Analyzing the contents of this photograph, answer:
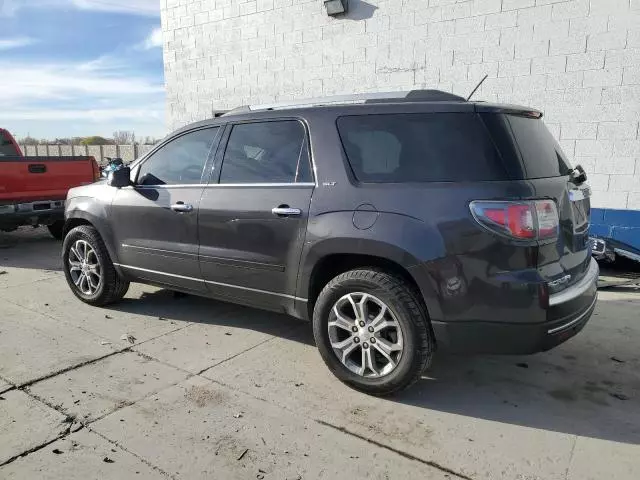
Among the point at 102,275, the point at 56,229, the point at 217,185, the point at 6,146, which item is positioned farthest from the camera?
the point at 6,146

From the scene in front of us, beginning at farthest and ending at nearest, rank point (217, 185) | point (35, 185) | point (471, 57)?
point (35, 185)
point (471, 57)
point (217, 185)

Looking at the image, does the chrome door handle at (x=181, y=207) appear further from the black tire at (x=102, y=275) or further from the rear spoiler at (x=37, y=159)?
the rear spoiler at (x=37, y=159)

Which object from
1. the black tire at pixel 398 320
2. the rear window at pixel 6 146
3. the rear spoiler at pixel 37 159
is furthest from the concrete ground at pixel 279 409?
the rear window at pixel 6 146

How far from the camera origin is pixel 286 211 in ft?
11.4

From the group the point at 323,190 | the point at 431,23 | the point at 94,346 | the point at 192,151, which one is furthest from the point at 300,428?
the point at 431,23

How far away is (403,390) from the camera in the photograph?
320cm

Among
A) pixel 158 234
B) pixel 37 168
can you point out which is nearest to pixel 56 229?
pixel 37 168

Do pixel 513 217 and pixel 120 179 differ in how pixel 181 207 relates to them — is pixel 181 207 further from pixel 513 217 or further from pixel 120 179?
pixel 513 217

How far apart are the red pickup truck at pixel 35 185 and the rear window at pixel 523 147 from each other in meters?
7.03

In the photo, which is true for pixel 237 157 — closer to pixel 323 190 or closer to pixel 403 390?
pixel 323 190

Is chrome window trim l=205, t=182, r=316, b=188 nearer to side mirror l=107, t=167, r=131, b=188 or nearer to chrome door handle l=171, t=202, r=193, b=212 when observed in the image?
chrome door handle l=171, t=202, r=193, b=212

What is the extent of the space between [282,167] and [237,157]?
0.48 meters

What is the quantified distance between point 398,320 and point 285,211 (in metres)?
1.07

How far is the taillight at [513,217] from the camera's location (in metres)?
2.73
